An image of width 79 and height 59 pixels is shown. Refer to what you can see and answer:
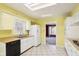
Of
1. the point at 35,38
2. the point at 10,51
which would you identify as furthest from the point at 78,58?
the point at 35,38

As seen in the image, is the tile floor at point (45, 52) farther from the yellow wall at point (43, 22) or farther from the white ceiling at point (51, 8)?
the white ceiling at point (51, 8)

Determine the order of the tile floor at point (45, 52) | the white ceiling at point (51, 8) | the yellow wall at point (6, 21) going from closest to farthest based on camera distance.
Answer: the white ceiling at point (51, 8) < the yellow wall at point (6, 21) < the tile floor at point (45, 52)

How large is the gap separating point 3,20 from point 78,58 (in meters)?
3.19

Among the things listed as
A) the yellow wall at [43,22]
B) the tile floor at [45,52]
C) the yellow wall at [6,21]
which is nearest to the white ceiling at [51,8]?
the yellow wall at [43,22]

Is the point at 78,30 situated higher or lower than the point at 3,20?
lower

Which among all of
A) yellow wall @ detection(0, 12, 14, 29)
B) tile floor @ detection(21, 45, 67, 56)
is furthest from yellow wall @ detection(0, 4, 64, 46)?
tile floor @ detection(21, 45, 67, 56)

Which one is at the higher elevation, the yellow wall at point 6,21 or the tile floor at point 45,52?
the yellow wall at point 6,21

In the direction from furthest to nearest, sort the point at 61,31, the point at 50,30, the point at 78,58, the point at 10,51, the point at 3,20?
1. the point at 50,30
2. the point at 61,31
3. the point at 3,20
4. the point at 10,51
5. the point at 78,58

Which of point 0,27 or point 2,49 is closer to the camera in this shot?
point 2,49

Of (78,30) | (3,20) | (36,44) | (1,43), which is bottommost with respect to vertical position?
(36,44)

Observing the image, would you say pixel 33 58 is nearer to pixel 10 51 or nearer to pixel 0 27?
pixel 10 51

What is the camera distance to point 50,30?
40.4 ft

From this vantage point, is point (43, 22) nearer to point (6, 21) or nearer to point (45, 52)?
point (45, 52)

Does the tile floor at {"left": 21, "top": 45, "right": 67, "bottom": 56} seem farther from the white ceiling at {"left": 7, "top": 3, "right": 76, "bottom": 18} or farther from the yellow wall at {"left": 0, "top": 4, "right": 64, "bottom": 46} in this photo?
the white ceiling at {"left": 7, "top": 3, "right": 76, "bottom": 18}
